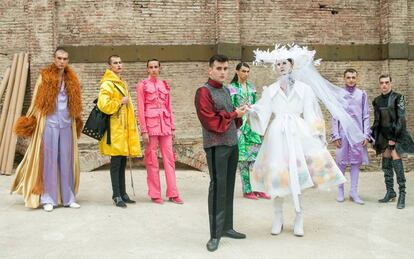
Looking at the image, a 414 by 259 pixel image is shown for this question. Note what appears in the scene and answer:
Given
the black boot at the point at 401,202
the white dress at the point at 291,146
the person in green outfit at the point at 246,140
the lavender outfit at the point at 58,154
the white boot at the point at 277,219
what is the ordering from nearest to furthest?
the white dress at the point at 291,146
the white boot at the point at 277,219
the lavender outfit at the point at 58,154
the black boot at the point at 401,202
the person in green outfit at the point at 246,140

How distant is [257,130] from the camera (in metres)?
4.96

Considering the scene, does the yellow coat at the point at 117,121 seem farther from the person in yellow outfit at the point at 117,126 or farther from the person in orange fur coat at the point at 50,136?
the person in orange fur coat at the point at 50,136

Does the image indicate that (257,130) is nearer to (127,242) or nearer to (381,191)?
(127,242)

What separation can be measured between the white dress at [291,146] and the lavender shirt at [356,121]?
1869 millimetres

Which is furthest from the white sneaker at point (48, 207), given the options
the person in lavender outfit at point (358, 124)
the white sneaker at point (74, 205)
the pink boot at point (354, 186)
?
the pink boot at point (354, 186)

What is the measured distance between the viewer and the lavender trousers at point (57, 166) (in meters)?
6.14

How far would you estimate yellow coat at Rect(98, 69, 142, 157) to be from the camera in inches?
242

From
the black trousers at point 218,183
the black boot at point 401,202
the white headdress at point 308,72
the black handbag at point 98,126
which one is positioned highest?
the white headdress at point 308,72

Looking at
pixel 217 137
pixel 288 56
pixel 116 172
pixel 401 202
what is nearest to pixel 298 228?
pixel 217 137

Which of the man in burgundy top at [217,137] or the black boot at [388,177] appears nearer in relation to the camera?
the man in burgundy top at [217,137]

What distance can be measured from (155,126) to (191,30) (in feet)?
12.3

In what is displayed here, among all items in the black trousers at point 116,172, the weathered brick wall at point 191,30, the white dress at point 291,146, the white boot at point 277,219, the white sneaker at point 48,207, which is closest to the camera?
the white dress at point 291,146

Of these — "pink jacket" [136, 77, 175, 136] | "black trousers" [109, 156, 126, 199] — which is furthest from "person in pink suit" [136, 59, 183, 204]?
"black trousers" [109, 156, 126, 199]

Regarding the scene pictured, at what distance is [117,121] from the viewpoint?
20.5ft
